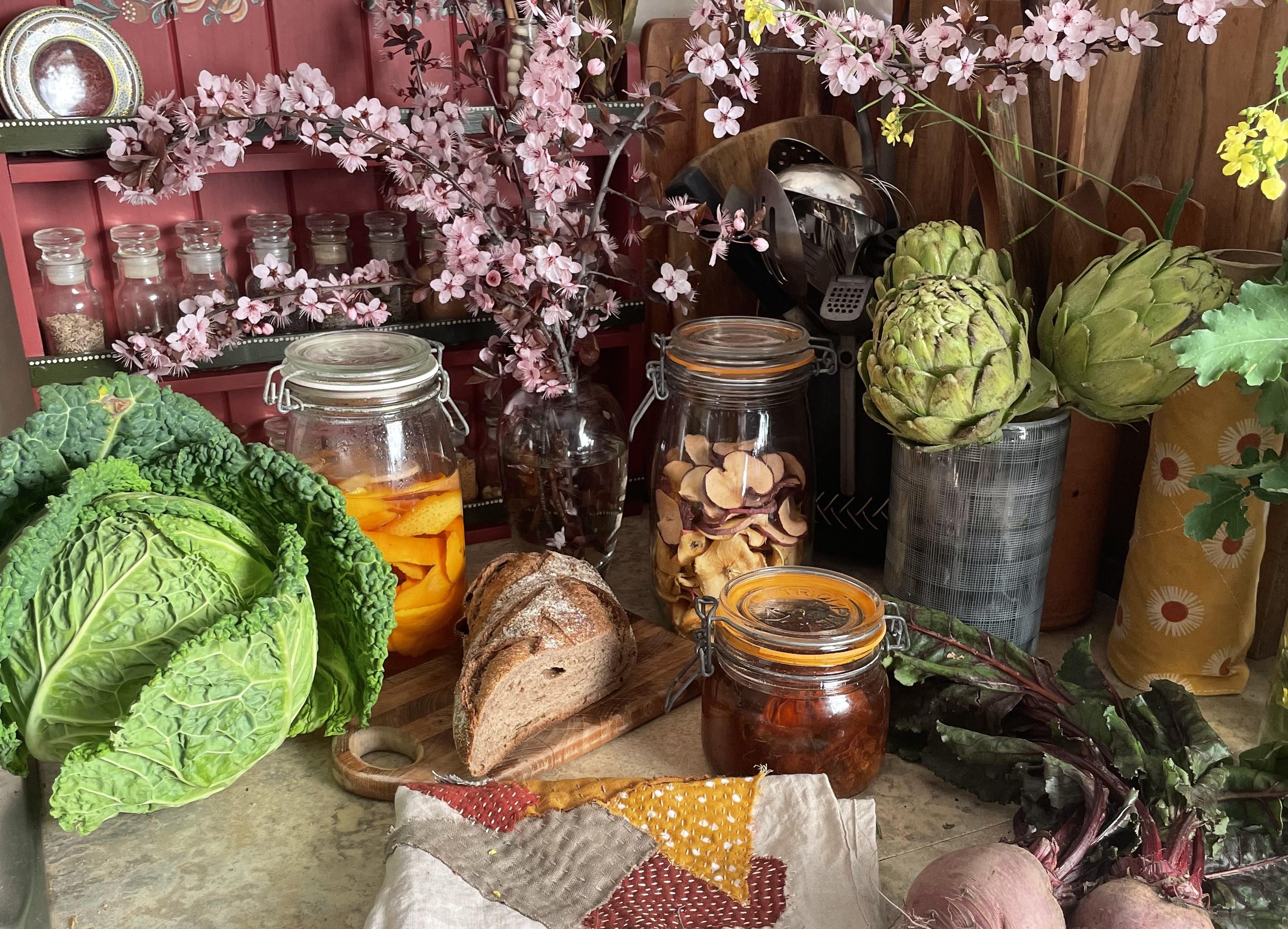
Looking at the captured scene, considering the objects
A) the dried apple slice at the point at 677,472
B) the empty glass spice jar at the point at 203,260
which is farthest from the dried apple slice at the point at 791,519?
the empty glass spice jar at the point at 203,260

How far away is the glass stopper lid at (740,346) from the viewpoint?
1124 mm

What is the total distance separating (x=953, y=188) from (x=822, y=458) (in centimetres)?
38

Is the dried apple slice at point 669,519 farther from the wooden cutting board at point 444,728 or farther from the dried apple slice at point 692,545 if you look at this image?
the wooden cutting board at point 444,728

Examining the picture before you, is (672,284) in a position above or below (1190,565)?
above

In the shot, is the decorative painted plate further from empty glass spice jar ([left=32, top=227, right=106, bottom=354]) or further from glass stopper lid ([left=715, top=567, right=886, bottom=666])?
glass stopper lid ([left=715, top=567, right=886, bottom=666])

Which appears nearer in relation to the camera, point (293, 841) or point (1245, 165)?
point (1245, 165)

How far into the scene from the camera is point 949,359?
3.10 ft

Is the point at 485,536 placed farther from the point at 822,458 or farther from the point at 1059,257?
the point at 1059,257

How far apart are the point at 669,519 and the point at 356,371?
36 cm

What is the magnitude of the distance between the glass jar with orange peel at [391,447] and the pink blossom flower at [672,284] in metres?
0.25

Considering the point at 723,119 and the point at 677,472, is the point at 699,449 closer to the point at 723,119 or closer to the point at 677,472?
the point at 677,472

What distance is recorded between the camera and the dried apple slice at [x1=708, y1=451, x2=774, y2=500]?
1.13 meters

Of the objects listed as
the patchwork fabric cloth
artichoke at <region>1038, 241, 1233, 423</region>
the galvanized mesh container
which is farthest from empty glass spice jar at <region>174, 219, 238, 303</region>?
artichoke at <region>1038, 241, 1233, 423</region>

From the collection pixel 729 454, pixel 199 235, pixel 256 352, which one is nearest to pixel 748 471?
pixel 729 454
